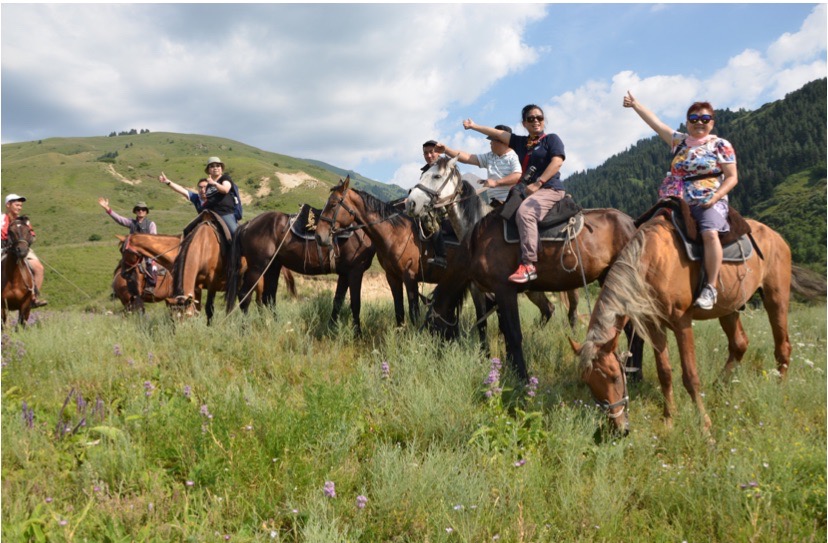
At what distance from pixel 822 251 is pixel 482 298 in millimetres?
57943

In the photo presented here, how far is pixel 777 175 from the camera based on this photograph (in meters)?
96.7

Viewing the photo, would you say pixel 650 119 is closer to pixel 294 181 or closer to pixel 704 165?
pixel 704 165

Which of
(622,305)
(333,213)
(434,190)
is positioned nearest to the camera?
(622,305)

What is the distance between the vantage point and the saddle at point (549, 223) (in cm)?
521

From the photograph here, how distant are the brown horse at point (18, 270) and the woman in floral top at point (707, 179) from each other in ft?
32.2

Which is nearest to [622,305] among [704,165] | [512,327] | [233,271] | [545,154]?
[512,327]

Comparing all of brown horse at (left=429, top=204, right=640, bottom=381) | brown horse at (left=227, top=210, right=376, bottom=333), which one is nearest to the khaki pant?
brown horse at (left=429, top=204, right=640, bottom=381)

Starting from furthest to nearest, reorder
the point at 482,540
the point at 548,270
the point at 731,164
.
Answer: the point at 548,270
the point at 731,164
the point at 482,540

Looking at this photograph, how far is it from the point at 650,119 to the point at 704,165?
1.09 m

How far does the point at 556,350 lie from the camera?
6.11m

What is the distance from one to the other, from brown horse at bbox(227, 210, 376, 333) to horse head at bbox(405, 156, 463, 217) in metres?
2.31

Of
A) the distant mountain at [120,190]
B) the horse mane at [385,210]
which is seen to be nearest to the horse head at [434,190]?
the horse mane at [385,210]

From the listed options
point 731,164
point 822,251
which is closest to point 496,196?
point 731,164

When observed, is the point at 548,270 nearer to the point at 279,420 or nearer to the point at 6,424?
the point at 279,420
